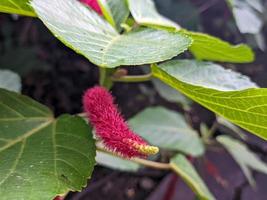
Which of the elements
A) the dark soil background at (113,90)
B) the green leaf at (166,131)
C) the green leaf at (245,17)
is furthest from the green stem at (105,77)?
the dark soil background at (113,90)

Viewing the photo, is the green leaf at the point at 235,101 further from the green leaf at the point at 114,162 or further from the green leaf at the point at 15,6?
the green leaf at the point at 114,162

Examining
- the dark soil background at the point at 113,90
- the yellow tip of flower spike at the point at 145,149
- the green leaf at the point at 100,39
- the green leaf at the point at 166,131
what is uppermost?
the green leaf at the point at 100,39

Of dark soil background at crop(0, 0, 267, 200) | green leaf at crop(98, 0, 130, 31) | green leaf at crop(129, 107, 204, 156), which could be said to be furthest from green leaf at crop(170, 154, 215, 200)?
dark soil background at crop(0, 0, 267, 200)

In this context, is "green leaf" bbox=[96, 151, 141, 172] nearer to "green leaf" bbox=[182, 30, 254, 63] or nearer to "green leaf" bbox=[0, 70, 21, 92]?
"green leaf" bbox=[0, 70, 21, 92]

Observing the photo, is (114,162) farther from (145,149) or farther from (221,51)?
(145,149)

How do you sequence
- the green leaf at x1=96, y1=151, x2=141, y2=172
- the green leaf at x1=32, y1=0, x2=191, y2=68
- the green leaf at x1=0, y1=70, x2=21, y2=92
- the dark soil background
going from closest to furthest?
the green leaf at x1=32, y1=0, x2=191, y2=68
the green leaf at x1=0, y1=70, x2=21, y2=92
the green leaf at x1=96, y1=151, x2=141, y2=172
the dark soil background
